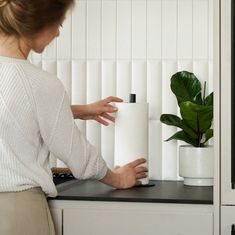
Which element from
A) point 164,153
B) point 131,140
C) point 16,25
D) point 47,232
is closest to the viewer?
point 16,25

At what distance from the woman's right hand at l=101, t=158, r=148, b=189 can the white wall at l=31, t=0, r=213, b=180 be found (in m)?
0.30

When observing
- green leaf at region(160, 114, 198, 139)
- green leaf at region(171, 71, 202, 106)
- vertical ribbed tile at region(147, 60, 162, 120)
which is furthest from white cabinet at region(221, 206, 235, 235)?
vertical ribbed tile at region(147, 60, 162, 120)

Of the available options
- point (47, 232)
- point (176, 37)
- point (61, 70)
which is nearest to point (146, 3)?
point (176, 37)

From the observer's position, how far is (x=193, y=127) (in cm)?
199

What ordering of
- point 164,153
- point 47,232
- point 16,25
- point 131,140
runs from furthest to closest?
1. point 164,153
2. point 131,140
3. point 47,232
4. point 16,25

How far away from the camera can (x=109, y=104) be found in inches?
78.8

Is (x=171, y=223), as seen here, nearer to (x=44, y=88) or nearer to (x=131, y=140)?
(x=131, y=140)

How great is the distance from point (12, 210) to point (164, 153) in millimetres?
867

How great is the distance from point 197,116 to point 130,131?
230 millimetres

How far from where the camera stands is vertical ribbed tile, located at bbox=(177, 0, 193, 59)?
223 cm

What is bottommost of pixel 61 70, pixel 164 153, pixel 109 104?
pixel 164 153

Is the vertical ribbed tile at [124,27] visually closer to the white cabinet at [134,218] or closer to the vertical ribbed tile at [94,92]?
the vertical ribbed tile at [94,92]

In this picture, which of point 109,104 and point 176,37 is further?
point 176,37

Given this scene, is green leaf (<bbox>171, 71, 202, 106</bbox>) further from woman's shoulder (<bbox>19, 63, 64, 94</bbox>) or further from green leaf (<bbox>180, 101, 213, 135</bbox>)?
woman's shoulder (<bbox>19, 63, 64, 94</bbox>)
